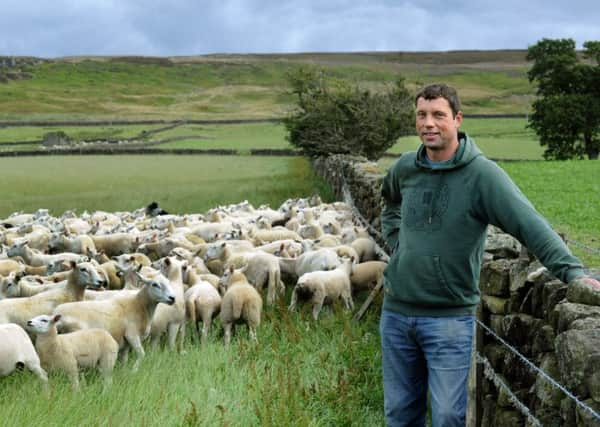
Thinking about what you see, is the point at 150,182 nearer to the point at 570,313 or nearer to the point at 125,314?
the point at 125,314

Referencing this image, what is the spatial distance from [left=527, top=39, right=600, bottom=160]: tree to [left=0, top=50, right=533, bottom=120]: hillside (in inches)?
1693

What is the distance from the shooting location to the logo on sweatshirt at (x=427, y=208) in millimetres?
4520

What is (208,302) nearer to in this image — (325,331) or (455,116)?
(325,331)

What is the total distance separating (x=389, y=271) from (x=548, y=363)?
1035 mm

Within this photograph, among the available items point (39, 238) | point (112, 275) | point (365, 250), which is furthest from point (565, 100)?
point (112, 275)

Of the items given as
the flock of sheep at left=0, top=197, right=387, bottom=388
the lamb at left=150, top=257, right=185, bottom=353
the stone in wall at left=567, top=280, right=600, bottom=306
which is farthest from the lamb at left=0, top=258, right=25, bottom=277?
the stone in wall at left=567, top=280, right=600, bottom=306

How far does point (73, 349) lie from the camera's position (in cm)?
739

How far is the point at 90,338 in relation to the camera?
7.51 m

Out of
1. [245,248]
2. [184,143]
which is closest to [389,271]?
[245,248]

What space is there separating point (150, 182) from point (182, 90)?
136m

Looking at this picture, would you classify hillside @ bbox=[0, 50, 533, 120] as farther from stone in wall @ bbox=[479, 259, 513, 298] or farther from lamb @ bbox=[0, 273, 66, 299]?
stone in wall @ bbox=[479, 259, 513, 298]

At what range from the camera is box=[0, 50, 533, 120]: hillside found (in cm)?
12144

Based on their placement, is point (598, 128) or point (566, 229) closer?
point (566, 229)

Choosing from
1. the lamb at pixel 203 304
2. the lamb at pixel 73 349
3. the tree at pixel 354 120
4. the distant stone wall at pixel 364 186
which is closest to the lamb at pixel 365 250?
the distant stone wall at pixel 364 186
